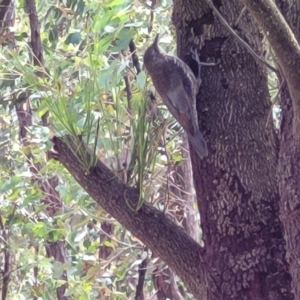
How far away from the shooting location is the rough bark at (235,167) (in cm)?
170

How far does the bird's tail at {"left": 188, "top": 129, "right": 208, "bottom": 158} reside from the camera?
1804mm

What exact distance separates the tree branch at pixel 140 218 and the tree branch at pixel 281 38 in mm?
585

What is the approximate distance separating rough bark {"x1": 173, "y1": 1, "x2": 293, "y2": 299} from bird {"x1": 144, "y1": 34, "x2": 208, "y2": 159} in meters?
0.03

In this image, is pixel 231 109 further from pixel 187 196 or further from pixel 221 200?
pixel 187 196

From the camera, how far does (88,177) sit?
1.92m

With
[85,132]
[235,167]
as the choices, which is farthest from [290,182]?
[85,132]

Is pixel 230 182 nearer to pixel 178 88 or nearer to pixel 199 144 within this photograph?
pixel 199 144

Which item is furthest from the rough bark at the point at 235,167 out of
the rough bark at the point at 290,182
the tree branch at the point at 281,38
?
the tree branch at the point at 281,38

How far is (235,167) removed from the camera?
69.6 inches

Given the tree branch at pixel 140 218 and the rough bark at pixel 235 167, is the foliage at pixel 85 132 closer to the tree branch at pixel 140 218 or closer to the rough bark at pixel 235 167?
the tree branch at pixel 140 218

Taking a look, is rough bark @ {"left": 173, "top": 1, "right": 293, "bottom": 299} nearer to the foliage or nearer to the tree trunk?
the tree trunk

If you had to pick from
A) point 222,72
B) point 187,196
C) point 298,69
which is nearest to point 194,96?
point 222,72

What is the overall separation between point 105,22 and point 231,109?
23.4 inches

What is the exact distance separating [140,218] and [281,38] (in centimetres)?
74
